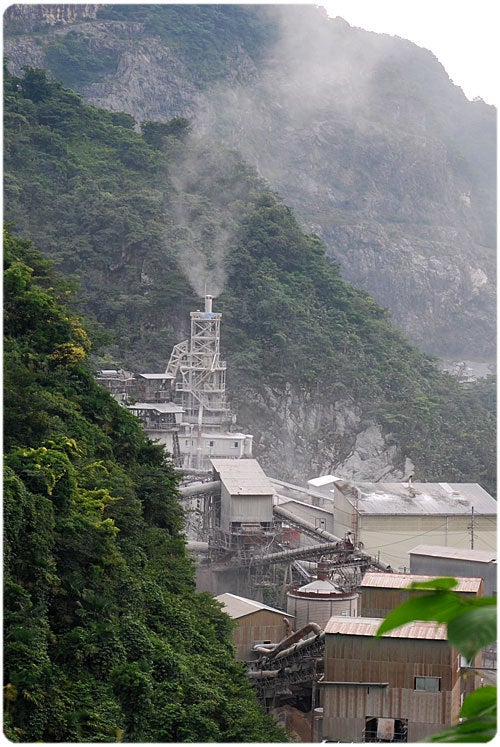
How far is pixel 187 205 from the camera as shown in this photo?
3588 cm

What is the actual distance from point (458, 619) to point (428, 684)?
10134 mm

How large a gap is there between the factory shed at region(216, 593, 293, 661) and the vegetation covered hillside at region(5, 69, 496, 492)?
1660 cm

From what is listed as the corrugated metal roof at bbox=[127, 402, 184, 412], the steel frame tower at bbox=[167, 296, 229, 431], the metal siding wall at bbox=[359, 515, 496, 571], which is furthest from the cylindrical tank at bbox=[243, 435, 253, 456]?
the metal siding wall at bbox=[359, 515, 496, 571]

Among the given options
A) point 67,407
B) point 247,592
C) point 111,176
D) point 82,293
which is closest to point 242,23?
point 111,176

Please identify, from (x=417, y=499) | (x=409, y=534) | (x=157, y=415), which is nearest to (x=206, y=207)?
(x=157, y=415)

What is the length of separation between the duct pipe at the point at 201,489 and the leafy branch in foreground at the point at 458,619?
20551 mm

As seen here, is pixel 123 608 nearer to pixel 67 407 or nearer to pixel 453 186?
pixel 67 407

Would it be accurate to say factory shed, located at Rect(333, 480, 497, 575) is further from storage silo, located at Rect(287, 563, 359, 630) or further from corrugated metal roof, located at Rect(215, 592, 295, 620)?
corrugated metal roof, located at Rect(215, 592, 295, 620)

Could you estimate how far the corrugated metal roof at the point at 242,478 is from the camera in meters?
21.6

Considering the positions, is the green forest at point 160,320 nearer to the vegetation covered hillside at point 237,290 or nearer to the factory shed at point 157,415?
the vegetation covered hillside at point 237,290

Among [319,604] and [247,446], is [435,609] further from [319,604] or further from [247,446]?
[247,446]

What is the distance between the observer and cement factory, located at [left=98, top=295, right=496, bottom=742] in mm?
10719

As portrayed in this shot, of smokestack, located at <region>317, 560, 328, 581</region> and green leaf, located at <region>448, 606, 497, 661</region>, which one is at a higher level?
green leaf, located at <region>448, 606, 497, 661</region>

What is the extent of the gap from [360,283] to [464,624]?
177 ft
